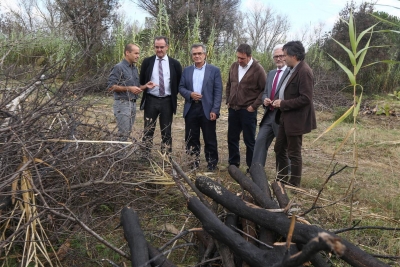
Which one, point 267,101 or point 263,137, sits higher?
point 267,101

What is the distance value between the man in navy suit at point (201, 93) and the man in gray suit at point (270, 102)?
0.66m

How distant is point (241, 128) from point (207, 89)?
74 centimetres

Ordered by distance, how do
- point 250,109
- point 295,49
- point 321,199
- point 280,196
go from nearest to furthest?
point 280,196 < point 321,199 < point 295,49 < point 250,109

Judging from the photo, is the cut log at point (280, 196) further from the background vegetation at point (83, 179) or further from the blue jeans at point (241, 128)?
the blue jeans at point (241, 128)

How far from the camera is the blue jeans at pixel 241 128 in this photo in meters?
5.35

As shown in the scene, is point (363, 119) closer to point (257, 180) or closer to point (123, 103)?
point (123, 103)

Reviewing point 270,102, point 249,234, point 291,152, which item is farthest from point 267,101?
point 249,234

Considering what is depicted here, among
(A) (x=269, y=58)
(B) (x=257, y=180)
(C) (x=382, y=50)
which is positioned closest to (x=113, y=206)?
(B) (x=257, y=180)

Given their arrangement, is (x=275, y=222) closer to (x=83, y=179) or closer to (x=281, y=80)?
(x=83, y=179)

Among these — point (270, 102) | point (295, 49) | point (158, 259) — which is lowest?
point (158, 259)

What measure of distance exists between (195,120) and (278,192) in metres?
2.58

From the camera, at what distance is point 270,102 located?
484 cm

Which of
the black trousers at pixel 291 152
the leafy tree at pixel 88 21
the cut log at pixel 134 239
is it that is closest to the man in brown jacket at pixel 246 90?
the black trousers at pixel 291 152

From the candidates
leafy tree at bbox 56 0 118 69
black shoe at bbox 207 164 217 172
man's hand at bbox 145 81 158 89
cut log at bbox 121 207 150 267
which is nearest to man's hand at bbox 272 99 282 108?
black shoe at bbox 207 164 217 172
